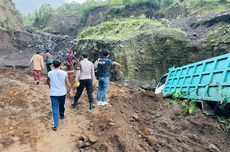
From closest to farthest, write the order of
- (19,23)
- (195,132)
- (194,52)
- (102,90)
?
(195,132) < (102,90) < (194,52) < (19,23)

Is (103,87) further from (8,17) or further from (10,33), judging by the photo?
(8,17)

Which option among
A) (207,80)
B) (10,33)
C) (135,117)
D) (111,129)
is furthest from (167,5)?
(111,129)

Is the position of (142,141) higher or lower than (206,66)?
lower

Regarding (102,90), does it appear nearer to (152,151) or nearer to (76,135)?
(76,135)

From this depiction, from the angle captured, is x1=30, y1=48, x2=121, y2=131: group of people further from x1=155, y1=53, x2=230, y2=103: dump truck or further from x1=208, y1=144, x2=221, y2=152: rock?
x1=208, y1=144, x2=221, y2=152: rock

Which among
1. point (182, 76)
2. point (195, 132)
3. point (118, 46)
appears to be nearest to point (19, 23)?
point (118, 46)

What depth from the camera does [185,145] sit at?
254 inches

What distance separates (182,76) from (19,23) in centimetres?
3525

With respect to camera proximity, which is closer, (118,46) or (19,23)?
(118,46)

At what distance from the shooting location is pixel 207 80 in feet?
26.7

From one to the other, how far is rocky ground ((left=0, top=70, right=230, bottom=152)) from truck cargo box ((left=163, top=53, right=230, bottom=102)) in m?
0.56

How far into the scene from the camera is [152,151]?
6164 mm

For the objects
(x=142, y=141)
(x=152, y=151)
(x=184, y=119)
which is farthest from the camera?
(x=184, y=119)

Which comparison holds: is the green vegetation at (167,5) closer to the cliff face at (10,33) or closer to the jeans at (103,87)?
the cliff face at (10,33)
